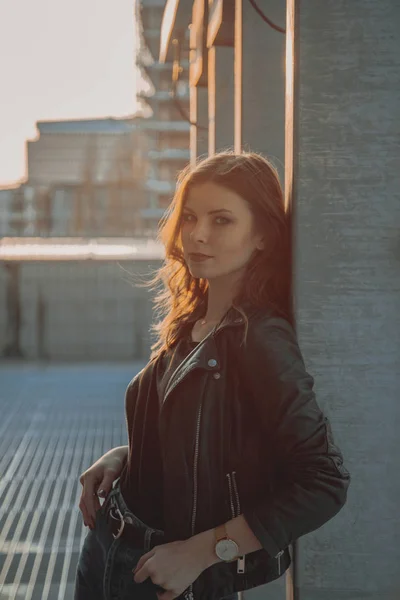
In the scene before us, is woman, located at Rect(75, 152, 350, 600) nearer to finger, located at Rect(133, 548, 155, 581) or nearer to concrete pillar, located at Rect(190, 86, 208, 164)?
finger, located at Rect(133, 548, 155, 581)

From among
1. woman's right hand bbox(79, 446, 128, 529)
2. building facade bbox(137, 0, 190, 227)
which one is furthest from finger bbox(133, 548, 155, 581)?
building facade bbox(137, 0, 190, 227)

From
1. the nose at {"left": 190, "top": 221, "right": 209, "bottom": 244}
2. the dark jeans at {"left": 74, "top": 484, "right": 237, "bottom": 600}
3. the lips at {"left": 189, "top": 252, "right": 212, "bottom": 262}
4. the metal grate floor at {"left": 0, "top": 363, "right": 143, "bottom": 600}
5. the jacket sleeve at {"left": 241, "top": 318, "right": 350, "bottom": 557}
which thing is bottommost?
the metal grate floor at {"left": 0, "top": 363, "right": 143, "bottom": 600}

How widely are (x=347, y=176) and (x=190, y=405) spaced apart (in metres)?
0.66

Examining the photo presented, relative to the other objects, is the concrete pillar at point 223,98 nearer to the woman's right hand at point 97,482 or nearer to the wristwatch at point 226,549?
the woman's right hand at point 97,482

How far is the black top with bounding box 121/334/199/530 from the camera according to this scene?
1623mm

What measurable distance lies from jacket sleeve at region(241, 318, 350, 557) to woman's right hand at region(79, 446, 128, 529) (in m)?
0.46

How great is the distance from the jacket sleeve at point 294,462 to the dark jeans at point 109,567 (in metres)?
0.30

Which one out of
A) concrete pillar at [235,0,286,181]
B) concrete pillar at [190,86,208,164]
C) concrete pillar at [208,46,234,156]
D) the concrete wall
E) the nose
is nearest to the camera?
the nose

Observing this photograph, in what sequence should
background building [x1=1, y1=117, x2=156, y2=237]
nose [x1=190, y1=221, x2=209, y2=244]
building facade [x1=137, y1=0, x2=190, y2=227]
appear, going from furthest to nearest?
background building [x1=1, y1=117, x2=156, y2=237]
building facade [x1=137, y1=0, x2=190, y2=227]
nose [x1=190, y1=221, x2=209, y2=244]

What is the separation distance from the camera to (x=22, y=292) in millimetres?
8961

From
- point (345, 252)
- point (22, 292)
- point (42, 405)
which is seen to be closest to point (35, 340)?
point (22, 292)

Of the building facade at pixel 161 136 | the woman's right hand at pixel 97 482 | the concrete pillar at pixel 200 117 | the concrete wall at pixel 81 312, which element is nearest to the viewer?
the woman's right hand at pixel 97 482

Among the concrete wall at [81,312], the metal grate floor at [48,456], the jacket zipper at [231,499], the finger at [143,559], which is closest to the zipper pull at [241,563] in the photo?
the jacket zipper at [231,499]

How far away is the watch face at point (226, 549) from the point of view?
1.42 metres
